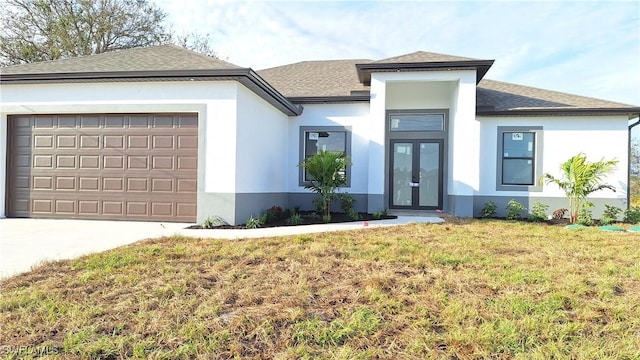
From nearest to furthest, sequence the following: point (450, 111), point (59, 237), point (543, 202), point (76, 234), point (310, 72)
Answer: point (59, 237)
point (76, 234)
point (543, 202)
point (450, 111)
point (310, 72)

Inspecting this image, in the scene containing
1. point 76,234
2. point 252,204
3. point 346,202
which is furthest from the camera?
point 346,202

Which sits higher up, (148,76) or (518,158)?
(148,76)

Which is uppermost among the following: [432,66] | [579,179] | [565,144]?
[432,66]

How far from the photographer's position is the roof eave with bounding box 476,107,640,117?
31.1ft

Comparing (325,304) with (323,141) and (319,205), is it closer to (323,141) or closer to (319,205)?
(319,205)

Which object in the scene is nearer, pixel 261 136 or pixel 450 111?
pixel 261 136

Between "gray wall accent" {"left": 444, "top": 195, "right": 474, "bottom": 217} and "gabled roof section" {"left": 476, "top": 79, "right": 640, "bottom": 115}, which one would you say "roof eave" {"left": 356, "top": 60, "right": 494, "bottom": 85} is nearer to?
"gabled roof section" {"left": 476, "top": 79, "right": 640, "bottom": 115}

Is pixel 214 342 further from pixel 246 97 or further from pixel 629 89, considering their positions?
pixel 629 89

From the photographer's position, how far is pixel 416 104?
10.8 metres

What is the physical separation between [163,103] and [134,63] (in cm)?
130

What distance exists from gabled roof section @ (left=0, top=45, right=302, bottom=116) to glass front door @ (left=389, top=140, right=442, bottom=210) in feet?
15.8

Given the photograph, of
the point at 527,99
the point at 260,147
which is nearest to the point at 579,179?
the point at 527,99

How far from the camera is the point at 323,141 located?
10.8 metres

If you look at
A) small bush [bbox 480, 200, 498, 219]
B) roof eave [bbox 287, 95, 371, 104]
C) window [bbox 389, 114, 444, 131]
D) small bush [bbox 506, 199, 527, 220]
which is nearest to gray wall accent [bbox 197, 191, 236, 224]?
roof eave [bbox 287, 95, 371, 104]
